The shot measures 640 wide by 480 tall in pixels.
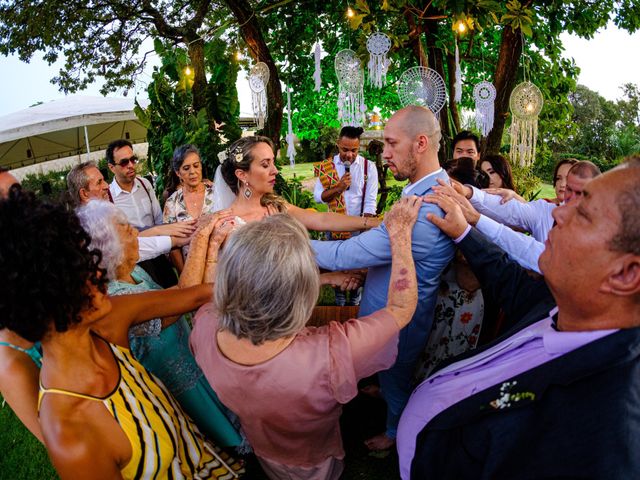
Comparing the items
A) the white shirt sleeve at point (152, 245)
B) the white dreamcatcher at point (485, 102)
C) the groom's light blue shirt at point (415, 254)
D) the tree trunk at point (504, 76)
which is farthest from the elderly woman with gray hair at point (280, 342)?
the tree trunk at point (504, 76)

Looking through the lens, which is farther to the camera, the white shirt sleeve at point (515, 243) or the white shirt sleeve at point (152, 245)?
the white shirt sleeve at point (152, 245)

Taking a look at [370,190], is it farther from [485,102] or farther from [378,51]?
[485,102]

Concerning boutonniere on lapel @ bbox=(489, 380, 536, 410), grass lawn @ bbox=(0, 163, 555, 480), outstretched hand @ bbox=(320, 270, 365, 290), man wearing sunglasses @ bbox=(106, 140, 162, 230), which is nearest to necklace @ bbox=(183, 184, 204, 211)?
man wearing sunglasses @ bbox=(106, 140, 162, 230)

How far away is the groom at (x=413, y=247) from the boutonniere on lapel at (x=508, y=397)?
3.63ft

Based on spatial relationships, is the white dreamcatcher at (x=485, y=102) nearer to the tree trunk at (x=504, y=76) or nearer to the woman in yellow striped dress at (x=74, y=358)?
the tree trunk at (x=504, y=76)

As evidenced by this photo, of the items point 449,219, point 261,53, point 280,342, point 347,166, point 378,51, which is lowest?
point 280,342

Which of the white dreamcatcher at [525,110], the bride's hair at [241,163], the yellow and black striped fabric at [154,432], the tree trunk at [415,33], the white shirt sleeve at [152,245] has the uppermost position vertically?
the tree trunk at [415,33]

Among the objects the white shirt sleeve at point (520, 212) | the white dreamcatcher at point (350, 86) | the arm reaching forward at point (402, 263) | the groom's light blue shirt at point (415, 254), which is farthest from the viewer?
the white dreamcatcher at point (350, 86)

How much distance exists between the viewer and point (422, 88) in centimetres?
557

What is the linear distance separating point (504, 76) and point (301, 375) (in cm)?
620

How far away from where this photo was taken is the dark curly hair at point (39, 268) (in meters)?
1.13

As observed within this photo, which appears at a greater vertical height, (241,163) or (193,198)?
(241,163)

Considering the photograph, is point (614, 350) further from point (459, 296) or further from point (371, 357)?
point (459, 296)

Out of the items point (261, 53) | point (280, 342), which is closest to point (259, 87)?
point (261, 53)
